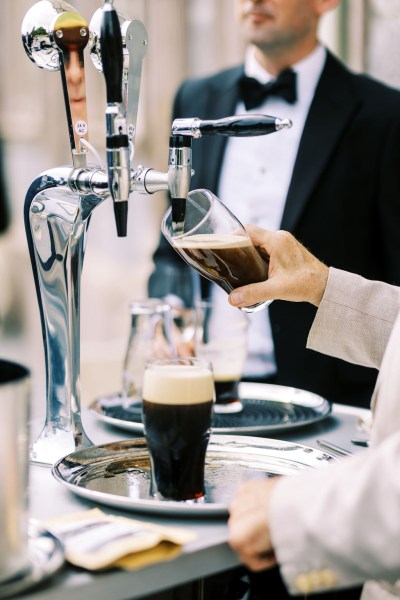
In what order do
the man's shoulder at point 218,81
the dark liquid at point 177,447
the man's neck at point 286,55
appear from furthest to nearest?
1. the man's shoulder at point 218,81
2. the man's neck at point 286,55
3. the dark liquid at point 177,447

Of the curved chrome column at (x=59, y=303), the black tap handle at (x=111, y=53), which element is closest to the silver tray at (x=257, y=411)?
the curved chrome column at (x=59, y=303)

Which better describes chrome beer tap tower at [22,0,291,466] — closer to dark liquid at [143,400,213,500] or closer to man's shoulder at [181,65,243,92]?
dark liquid at [143,400,213,500]

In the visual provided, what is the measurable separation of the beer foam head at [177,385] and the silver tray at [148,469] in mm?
128

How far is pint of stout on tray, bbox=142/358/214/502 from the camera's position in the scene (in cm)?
108

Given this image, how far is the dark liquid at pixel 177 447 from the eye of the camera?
42.5 inches

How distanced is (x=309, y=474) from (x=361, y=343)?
0.53 meters

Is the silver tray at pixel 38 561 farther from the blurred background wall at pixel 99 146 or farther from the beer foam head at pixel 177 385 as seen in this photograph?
the blurred background wall at pixel 99 146

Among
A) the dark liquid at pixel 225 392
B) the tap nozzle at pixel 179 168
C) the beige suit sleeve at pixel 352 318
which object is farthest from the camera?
the dark liquid at pixel 225 392

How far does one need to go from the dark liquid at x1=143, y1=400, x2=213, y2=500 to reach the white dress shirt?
5.09 feet

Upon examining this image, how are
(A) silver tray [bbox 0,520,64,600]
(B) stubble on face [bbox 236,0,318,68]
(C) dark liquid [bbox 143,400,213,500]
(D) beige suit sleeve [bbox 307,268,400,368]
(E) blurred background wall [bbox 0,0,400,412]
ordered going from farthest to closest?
(E) blurred background wall [bbox 0,0,400,412] → (B) stubble on face [bbox 236,0,318,68] → (D) beige suit sleeve [bbox 307,268,400,368] → (C) dark liquid [bbox 143,400,213,500] → (A) silver tray [bbox 0,520,64,600]

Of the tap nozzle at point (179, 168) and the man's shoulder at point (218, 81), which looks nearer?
the tap nozzle at point (179, 168)

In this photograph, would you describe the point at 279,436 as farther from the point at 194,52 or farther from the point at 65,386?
the point at 194,52

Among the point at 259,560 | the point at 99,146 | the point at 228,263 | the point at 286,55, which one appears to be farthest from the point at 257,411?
the point at 99,146

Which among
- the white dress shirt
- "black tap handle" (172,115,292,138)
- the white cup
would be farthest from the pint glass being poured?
the white dress shirt
